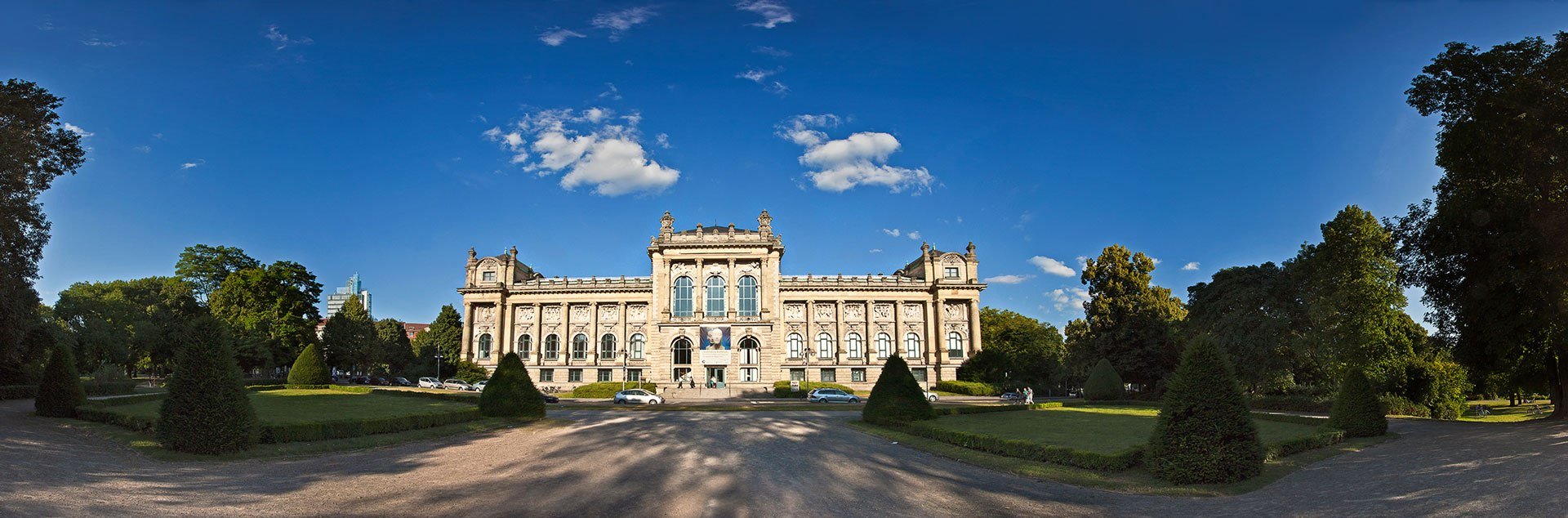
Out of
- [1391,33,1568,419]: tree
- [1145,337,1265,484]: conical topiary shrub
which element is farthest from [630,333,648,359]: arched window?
[1145,337,1265,484]: conical topiary shrub

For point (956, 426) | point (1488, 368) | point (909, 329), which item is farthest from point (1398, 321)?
point (909, 329)

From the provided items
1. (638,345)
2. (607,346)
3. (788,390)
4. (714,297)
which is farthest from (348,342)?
(788,390)

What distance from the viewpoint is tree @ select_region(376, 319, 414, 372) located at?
85.3 m

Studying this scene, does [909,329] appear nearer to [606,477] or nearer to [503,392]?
[503,392]

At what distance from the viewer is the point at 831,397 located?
181 feet

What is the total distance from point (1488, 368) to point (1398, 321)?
7.88m

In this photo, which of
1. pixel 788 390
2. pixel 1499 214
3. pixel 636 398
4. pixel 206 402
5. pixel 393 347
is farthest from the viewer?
pixel 393 347

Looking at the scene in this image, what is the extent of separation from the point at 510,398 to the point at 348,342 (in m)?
53.1

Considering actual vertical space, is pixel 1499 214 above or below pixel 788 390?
above

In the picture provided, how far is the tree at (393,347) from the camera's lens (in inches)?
3359

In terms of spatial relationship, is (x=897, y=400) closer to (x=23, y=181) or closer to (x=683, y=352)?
(x=23, y=181)

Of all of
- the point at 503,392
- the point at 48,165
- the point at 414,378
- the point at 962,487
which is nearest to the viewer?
the point at 962,487

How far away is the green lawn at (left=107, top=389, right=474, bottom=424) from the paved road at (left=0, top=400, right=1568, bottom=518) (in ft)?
16.4

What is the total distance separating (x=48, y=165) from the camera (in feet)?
95.3
